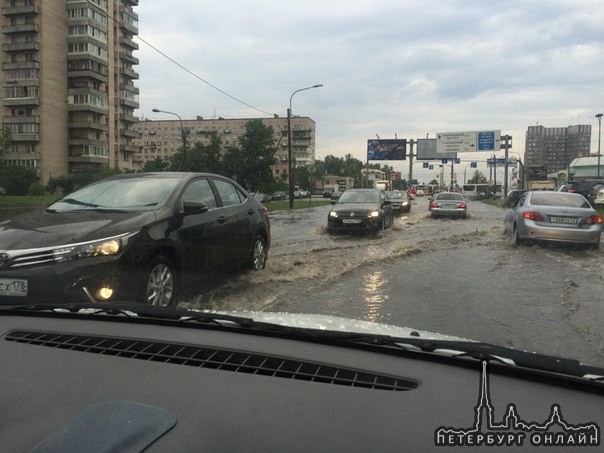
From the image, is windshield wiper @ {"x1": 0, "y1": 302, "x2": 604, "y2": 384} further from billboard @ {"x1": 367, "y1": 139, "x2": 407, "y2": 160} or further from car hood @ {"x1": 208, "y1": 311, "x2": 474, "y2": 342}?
billboard @ {"x1": 367, "y1": 139, "x2": 407, "y2": 160}

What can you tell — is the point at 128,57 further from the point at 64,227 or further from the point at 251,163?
the point at 64,227

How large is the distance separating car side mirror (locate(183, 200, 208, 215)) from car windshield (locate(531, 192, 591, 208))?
8604 millimetres

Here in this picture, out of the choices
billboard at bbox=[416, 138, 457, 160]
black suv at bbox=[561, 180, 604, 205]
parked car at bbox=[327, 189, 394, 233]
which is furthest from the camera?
billboard at bbox=[416, 138, 457, 160]

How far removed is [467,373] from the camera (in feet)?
6.48

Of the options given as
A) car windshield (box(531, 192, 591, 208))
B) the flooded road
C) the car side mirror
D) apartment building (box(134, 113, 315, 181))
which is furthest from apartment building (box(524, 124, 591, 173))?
the car side mirror

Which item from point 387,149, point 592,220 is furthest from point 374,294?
point 387,149

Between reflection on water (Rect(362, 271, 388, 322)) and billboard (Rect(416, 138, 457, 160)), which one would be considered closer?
reflection on water (Rect(362, 271, 388, 322))

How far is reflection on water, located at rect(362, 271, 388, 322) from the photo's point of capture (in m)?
5.46

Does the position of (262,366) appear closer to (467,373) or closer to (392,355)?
(392,355)

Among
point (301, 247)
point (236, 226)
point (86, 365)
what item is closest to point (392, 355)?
point (86, 365)

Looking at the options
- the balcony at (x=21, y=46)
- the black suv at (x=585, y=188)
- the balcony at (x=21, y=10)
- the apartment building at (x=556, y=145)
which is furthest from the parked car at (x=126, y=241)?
the apartment building at (x=556, y=145)

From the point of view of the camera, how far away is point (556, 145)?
106 m

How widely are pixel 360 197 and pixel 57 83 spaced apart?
215 feet

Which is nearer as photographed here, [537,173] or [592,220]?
[592,220]
